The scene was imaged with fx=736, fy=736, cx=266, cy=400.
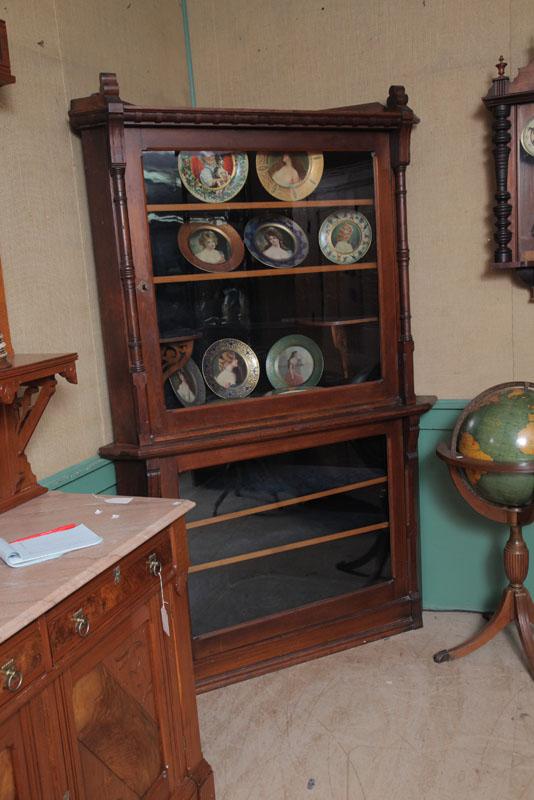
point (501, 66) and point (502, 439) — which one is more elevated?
point (501, 66)

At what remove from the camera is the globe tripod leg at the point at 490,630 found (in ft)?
9.27

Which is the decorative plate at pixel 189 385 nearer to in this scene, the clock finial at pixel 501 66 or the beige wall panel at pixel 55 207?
the beige wall panel at pixel 55 207

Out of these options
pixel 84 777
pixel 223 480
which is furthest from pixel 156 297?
pixel 84 777

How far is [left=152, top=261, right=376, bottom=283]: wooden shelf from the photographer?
260 cm

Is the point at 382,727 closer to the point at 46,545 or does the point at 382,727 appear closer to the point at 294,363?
the point at 294,363

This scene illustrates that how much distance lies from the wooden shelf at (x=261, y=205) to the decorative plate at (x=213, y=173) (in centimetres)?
2

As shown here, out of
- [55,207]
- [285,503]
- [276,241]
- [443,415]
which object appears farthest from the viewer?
[443,415]

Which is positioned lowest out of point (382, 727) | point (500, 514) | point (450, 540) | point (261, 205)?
point (382, 727)

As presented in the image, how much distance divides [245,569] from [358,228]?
1398 mm

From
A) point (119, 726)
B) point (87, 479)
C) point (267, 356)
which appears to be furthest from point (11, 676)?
point (267, 356)

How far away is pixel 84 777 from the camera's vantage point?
161cm

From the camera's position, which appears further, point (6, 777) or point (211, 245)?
point (211, 245)

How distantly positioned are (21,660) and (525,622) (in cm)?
205

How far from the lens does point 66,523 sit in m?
1.90
